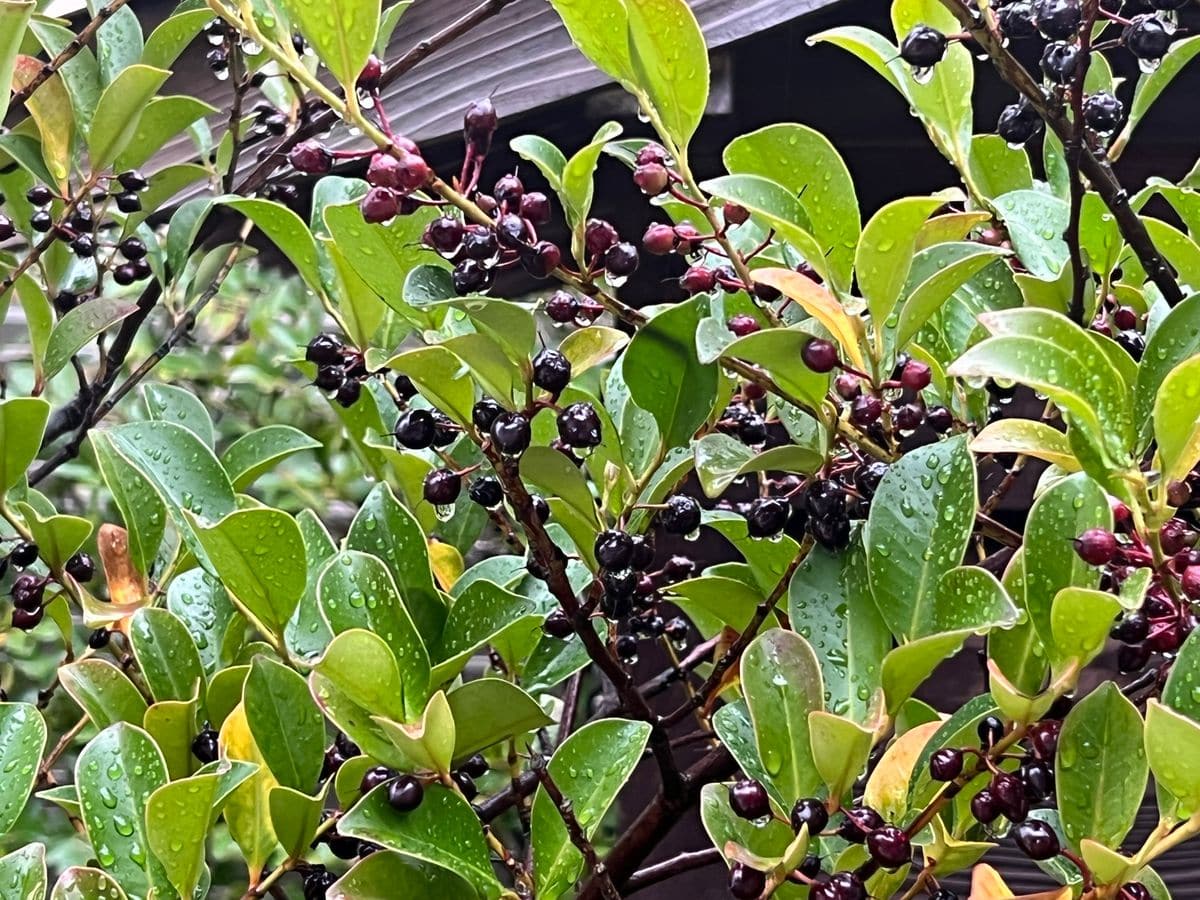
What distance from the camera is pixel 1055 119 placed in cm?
45

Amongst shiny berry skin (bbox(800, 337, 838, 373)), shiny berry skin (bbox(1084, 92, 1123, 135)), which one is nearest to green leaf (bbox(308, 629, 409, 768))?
shiny berry skin (bbox(800, 337, 838, 373))

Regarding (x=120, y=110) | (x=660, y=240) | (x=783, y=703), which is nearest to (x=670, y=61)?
(x=660, y=240)

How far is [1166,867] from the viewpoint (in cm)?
106

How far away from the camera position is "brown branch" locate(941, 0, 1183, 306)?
0.44 metres

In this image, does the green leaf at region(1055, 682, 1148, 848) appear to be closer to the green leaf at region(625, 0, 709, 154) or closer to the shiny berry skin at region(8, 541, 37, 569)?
the green leaf at region(625, 0, 709, 154)

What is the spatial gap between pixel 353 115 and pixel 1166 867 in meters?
1.03

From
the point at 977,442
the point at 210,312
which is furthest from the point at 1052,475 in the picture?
the point at 210,312

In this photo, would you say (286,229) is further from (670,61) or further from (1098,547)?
(1098,547)

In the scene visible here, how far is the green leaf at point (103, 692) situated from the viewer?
570 mm

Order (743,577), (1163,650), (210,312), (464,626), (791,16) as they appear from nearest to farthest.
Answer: (1163,650) → (464,626) → (743,577) → (791,16) → (210,312)

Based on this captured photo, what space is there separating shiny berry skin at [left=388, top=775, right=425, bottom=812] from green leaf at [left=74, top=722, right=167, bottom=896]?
117mm

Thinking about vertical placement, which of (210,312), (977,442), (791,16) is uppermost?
(791,16)

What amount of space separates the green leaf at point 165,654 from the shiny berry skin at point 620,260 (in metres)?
0.29

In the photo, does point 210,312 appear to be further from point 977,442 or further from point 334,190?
point 977,442
